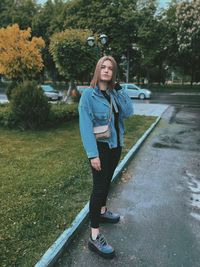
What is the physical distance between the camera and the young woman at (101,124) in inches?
117

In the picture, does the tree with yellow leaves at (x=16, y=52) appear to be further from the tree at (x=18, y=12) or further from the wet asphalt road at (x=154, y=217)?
the tree at (x=18, y=12)

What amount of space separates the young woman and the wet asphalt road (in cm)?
24

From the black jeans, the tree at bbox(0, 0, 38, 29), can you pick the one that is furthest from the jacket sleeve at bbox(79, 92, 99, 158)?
the tree at bbox(0, 0, 38, 29)

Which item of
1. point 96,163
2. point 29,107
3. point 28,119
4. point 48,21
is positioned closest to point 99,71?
point 96,163

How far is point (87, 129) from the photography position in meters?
2.96

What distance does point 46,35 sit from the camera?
123ft

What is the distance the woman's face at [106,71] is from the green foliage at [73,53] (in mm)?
10391

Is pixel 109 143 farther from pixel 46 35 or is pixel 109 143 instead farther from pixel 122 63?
pixel 122 63

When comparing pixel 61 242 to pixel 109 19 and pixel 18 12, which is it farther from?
pixel 18 12

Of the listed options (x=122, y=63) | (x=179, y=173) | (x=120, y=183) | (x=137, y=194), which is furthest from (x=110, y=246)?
(x=122, y=63)

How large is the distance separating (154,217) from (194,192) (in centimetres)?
124

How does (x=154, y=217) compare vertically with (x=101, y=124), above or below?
below

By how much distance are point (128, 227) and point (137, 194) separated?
1147mm

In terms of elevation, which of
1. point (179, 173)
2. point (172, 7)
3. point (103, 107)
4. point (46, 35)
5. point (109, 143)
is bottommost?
point (179, 173)
